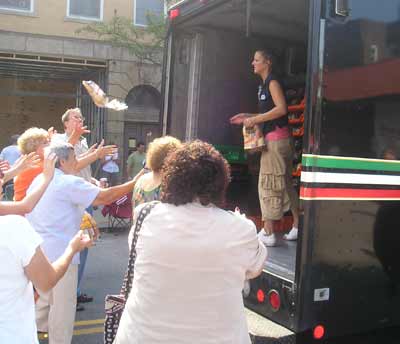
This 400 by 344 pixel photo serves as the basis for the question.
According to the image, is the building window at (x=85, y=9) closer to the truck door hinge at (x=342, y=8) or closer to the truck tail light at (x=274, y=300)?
Answer: the truck door hinge at (x=342, y=8)

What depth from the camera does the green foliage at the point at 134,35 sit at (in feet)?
49.6

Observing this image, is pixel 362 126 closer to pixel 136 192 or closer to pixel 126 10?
pixel 136 192

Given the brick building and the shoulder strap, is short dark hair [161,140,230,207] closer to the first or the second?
the shoulder strap

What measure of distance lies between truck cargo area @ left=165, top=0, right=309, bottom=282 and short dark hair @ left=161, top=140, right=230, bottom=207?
97.7 inches

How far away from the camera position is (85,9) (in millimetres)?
16656

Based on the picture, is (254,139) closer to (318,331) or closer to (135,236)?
(318,331)

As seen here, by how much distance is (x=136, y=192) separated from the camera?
3396mm

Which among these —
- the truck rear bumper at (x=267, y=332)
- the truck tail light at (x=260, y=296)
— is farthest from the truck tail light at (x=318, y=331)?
the truck tail light at (x=260, y=296)

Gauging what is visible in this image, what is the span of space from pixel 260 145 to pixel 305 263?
1574 mm

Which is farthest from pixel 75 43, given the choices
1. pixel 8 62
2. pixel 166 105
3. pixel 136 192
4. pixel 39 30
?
pixel 136 192

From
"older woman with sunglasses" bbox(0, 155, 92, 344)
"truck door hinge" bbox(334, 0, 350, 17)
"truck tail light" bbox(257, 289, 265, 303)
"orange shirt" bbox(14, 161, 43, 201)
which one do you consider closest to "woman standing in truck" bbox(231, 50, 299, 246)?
"truck tail light" bbox(257, 289, 265, 303)

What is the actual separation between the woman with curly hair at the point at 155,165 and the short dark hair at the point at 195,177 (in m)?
0.85

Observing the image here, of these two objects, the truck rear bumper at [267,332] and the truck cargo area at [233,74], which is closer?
the truck rear bumper at [267,332]

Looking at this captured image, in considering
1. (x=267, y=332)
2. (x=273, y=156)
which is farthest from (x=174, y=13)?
(x=267, y=332)
